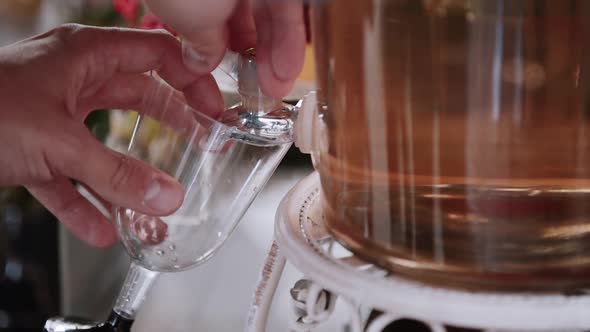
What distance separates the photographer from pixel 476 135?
0.37m

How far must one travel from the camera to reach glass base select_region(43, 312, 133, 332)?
1.59ft

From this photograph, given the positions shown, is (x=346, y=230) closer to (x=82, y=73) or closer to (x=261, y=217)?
(x=82, y=73)

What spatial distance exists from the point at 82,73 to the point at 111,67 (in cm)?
4

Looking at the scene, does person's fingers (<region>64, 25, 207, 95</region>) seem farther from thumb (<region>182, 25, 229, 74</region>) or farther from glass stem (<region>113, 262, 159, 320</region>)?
glass stem (<region>113, 262, 159, 320</region>)

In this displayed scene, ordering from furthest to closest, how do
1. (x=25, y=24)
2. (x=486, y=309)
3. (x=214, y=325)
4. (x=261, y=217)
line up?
(x=25, y=24) → (x=261, y=217) → (x=214, y=325) → (x=486, y=309)

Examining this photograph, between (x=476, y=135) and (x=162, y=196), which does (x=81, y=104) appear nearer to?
(x=162, y=196)

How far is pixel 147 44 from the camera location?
56 centimetres

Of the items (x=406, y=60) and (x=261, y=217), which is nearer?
(x=406, y=60)

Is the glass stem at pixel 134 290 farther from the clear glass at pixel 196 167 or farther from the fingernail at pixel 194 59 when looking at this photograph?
the fingernail at pixel 194 59

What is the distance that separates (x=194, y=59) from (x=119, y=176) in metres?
0.11

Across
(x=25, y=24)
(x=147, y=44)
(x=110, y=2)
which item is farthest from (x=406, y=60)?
(x=25, y=24)

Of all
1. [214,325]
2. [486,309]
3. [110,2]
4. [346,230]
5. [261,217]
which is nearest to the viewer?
[486,309]

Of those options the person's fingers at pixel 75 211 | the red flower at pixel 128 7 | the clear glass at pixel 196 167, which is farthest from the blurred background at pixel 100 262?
the clear glass at pixel 196 167

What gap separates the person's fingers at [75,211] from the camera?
1.96ft
